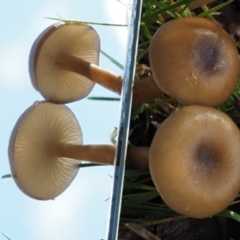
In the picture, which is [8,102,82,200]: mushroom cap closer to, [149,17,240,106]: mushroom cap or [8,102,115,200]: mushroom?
[8,102,115,200]: mushroom

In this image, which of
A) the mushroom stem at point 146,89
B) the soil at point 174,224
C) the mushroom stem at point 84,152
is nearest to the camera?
the mushroom stem at point 84,152

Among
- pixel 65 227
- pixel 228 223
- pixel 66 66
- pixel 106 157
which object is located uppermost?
pixel 66 66

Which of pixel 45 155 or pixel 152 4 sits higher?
pixel 152 4

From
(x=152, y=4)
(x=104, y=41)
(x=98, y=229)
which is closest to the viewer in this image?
(x=98, y=229)

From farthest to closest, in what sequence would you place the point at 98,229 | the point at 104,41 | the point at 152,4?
the point at 152,4
the point at 104,41
the point at 98,229

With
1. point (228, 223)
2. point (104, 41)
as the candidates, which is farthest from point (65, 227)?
point (228, 223)

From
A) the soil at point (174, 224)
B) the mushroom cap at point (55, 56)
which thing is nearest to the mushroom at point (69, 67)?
the mushroom cap at point (55, 56)

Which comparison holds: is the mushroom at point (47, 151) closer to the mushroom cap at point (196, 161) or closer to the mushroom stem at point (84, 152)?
the mushroom stem at point (84, 152)

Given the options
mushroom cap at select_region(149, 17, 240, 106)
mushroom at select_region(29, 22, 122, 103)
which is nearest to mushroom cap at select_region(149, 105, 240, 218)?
mushroom cap at select_region(149, 17, 240, 106)

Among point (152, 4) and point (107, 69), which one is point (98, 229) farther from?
point (152, 4)
